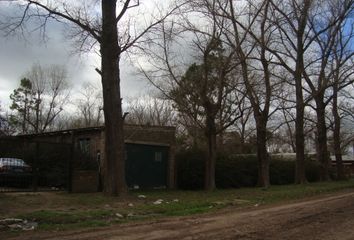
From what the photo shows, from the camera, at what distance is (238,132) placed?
205ft

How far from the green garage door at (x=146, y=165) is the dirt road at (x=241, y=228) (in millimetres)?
12095

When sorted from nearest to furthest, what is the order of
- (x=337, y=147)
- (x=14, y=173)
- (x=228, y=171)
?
(x=14, y=173) → (x=228, y=171) → (x=337, y=147)

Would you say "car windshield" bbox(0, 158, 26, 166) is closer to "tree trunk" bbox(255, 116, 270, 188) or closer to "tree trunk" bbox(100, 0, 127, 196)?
"tree trunk" bbox(100, 0, 127, 196)

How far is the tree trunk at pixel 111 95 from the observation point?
21.1 m

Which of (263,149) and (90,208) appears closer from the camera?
(90,208)

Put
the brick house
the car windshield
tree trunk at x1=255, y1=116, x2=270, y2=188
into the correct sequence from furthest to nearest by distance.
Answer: tree trunk at x1=255, y1=116, x2=270, y2=188, the brick house, the car windshield

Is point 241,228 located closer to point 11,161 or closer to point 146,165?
point 11,161

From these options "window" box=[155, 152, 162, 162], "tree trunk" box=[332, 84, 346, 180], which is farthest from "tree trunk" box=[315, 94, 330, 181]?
"window" box=[155, 152, 162, 162]

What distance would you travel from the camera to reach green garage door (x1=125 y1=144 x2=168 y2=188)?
92.8ft

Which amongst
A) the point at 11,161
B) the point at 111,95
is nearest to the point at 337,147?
the point at 111,95

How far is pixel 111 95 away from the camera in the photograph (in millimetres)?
21234

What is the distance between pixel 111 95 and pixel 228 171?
14055 mm

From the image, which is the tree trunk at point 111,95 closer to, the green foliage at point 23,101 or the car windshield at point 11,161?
the car windshield at point 11,161

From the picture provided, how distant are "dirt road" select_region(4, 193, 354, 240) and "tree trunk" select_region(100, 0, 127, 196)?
5.98 m
